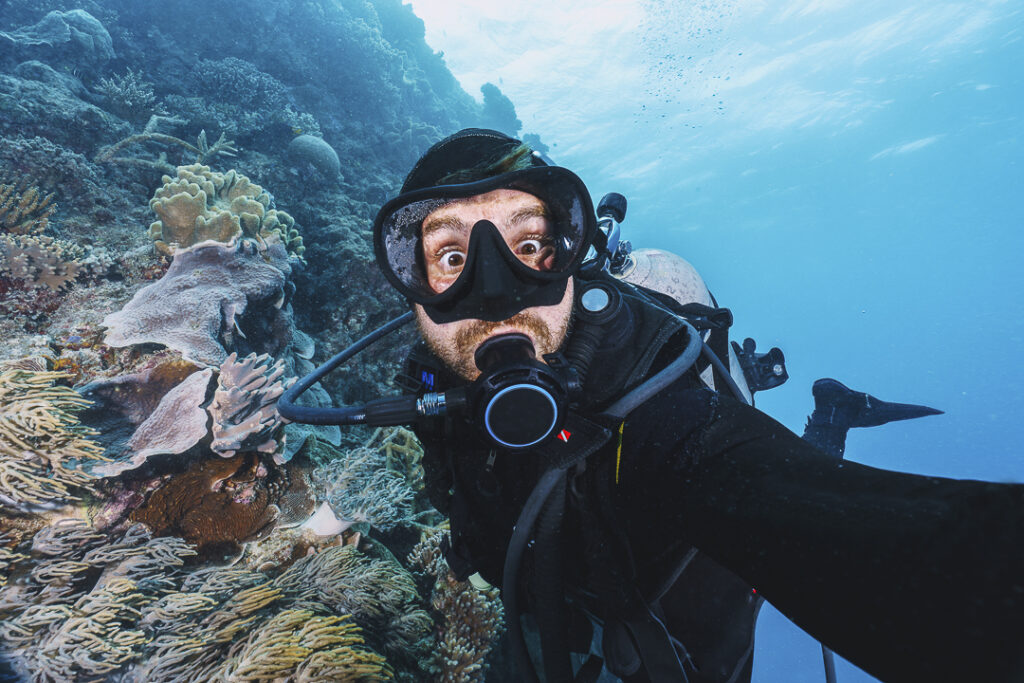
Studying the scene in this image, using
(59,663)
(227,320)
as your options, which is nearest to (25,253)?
→ (227,320)

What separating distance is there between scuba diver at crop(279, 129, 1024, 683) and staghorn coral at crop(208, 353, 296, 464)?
1.18 meters

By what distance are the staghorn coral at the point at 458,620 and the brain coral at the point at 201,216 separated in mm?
4253

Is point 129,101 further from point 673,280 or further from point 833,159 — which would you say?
point 833,159

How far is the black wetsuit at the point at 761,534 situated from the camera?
0.67 m

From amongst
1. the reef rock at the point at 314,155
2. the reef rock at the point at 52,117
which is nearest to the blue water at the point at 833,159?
the reef rock at the point at 314,155

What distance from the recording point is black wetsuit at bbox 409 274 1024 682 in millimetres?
A: 665

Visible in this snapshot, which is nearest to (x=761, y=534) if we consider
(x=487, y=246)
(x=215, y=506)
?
(x=487, y=246)

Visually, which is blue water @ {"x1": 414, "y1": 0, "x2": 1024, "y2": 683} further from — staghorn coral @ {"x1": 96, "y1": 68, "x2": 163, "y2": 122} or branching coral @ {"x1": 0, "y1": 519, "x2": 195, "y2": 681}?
branching coral @ {"x1": 0, "y1": 519, "x2": 195, "y2": 681}

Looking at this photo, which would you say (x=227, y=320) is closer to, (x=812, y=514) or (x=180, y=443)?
(x=180, y=443)

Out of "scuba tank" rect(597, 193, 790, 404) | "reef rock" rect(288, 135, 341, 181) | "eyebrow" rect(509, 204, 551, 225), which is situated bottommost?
"eyebrow" rect(509, 204, 551, 225)

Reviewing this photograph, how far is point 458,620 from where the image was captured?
388 cm

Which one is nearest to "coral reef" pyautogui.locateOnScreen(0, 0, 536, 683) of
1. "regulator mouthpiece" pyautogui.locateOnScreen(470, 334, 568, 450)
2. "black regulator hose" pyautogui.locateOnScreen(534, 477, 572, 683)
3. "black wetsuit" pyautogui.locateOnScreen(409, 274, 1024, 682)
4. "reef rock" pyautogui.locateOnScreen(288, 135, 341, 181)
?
"black regulator hose" pyautogui.locateOnScreen(534, 477, 572, 683)

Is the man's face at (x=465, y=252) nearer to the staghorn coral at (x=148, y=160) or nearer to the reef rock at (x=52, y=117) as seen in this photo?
the staghorn coral at (x=148, y=160)

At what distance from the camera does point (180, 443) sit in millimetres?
3027
